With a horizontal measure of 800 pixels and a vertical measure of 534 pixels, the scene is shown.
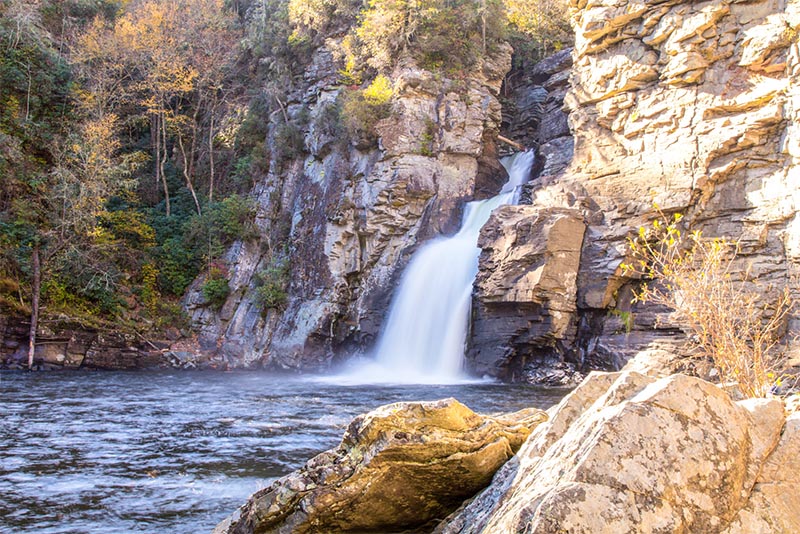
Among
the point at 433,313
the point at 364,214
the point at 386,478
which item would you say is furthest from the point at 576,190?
the point at 386,478

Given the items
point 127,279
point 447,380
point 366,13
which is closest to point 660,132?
point 447,380

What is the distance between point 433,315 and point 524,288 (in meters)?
3.67

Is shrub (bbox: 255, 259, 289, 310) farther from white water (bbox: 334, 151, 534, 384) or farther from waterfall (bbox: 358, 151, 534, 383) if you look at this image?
waterfall (bbox: 358, 151, 534, 383)

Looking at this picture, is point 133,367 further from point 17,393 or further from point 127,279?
point 17,393

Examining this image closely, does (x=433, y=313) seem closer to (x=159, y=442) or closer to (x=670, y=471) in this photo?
(x=159, y=442)

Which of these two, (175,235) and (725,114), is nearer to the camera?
(725,114)

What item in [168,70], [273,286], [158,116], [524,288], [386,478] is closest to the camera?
[386,478]

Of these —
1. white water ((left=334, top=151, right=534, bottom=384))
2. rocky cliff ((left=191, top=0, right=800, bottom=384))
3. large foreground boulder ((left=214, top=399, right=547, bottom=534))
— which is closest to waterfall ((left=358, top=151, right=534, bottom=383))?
white water ((left=334, top=151, right=534, bottom=384))

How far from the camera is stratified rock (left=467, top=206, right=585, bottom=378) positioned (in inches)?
650

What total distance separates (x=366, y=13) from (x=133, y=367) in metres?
16.9

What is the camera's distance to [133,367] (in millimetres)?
21781

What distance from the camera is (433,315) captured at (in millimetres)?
19172

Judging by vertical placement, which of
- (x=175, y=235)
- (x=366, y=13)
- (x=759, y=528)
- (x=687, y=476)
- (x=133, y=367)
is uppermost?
(x=366, y=13)

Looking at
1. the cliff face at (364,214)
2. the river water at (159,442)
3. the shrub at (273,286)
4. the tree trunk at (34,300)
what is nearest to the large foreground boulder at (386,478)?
the river water at (159,442)
